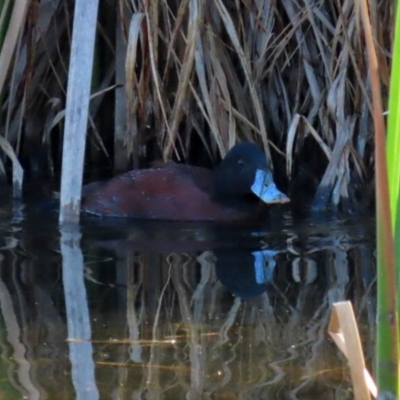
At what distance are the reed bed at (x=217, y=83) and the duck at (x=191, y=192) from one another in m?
0.19

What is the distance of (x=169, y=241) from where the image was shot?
4438 millimetres

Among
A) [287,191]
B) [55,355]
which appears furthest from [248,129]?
[55,355]

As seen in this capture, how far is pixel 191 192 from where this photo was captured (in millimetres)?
5012

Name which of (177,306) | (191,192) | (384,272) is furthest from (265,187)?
(384,272)

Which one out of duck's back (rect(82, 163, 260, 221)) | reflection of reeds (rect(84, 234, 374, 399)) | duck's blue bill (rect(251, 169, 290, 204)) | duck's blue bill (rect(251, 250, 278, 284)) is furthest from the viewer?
duck's back (rect(82, 163, 260, 221))

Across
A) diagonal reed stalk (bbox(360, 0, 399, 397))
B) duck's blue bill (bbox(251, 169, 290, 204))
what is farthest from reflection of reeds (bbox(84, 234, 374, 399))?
duck's blue bill (bbox(251, 169, 290, 204))

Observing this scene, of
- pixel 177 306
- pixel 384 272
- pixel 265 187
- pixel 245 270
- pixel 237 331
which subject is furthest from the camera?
pixel 265 187

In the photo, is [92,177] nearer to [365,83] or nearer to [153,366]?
[365,83]

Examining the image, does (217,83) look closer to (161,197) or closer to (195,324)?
(161,197)

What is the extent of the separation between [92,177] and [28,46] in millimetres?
922

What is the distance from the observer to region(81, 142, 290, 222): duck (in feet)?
16.0

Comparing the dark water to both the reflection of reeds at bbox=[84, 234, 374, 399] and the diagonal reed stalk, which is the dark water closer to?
the reflection of reeds at bbox=[84, 234, 374, 399]

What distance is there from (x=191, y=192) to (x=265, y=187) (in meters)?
0.40

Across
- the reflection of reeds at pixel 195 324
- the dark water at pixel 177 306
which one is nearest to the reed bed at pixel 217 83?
the dark water at pixel 177 306
